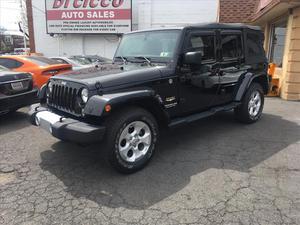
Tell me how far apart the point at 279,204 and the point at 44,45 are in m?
18.7

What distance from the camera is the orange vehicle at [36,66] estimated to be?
7570 millimetres

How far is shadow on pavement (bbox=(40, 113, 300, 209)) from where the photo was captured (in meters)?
3.27

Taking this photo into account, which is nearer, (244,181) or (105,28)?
(244,181)

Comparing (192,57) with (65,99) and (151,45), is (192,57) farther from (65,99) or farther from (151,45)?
(65,99)

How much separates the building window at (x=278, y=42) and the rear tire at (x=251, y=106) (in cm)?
470

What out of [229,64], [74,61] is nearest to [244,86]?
[229,64]

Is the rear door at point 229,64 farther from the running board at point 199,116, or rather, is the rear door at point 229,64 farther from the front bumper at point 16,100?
the front bumper at point 16,100

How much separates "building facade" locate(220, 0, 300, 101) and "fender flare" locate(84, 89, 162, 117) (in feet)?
19.2

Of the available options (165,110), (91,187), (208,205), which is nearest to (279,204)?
(208,205)

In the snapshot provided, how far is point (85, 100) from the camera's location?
346 centimetres

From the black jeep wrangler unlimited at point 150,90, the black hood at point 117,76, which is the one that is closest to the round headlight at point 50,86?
the black jeep wrangler unlimited at point 150,90

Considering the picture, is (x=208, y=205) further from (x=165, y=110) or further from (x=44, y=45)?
(x=44, y=45)

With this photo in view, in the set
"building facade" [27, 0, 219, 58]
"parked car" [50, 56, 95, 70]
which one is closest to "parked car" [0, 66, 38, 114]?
"parked car" [50, 56, 95, 70]

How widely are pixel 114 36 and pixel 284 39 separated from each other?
1070cm
